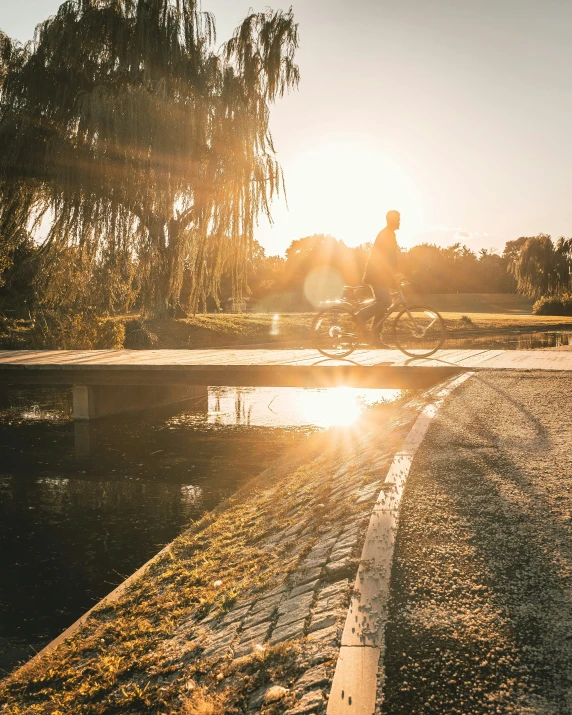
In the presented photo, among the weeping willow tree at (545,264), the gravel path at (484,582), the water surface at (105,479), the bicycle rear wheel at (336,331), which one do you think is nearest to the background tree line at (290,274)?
the weeping willow tree at (545,264)

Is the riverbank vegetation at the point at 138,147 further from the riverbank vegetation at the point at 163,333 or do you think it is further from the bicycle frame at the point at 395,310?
the bicycle frame at the point at 395,310

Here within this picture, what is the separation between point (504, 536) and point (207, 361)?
20.9ft

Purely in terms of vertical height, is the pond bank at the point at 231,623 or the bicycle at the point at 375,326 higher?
the bicycle at the point at 375,326

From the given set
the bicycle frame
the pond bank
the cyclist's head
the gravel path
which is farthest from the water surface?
the cyclist's head

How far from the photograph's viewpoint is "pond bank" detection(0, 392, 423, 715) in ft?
8.89

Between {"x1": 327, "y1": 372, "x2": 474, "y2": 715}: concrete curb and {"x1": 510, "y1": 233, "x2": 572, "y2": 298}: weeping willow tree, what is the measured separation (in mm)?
50192

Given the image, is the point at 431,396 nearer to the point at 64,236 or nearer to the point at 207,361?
the point at 207,361

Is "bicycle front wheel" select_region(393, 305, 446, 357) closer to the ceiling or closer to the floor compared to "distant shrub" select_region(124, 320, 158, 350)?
closer to the ceiling

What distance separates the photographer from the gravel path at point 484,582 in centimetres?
231

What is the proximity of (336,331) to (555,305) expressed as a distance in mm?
43806

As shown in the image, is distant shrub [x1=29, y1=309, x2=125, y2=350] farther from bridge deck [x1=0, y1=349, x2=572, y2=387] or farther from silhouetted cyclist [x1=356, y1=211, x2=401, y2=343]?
silhouetted cyclist [x1=356, y1=211, x2=401, y2=343]

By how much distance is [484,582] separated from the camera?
2.99 metres

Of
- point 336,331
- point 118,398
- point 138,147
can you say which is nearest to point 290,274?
point 138,147

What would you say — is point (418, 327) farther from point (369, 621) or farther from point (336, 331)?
point (369, 621)
